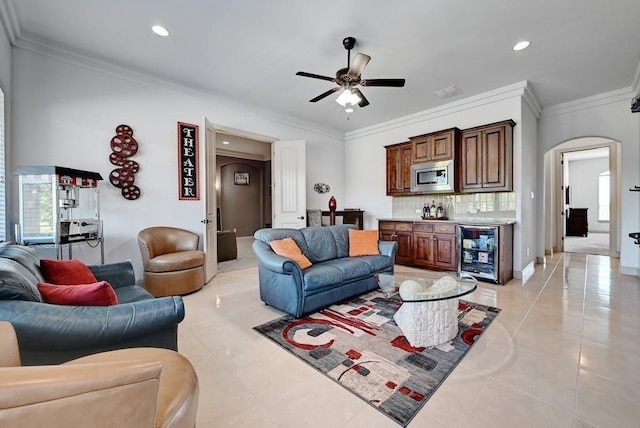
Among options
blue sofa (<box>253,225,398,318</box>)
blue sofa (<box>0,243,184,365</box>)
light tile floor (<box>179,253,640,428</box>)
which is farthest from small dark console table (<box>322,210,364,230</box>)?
blue sofa (<box>0,243,184,365</box>)

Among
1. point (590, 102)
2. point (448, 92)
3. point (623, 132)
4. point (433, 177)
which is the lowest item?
point (433, 177)

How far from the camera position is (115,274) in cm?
242

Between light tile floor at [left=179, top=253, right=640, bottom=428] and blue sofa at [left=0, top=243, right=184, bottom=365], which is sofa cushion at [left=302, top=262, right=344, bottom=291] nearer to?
light tile floor at [left=179, top=253, right=640, bottom=428]

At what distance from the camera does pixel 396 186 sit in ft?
18.0

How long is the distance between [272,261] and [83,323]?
165 centimetres

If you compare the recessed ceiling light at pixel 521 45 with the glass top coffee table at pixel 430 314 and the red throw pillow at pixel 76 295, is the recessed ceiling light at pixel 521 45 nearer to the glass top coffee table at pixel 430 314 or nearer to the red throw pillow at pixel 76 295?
the glass top coffee table at pixel 430 314

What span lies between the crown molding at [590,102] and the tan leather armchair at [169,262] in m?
6.49

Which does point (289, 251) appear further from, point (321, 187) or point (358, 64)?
point (321, 187)

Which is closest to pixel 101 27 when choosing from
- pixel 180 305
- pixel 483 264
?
pixel 180 305

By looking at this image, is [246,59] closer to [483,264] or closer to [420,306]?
[420,306]

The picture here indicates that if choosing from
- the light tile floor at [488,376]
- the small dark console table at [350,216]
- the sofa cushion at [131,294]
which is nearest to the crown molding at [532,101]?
the light tile floor at [488,376]

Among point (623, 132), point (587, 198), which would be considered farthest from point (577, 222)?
point (623, 132)

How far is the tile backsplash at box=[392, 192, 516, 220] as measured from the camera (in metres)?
4.40

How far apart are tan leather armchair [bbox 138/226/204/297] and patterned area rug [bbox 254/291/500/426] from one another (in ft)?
4.96
